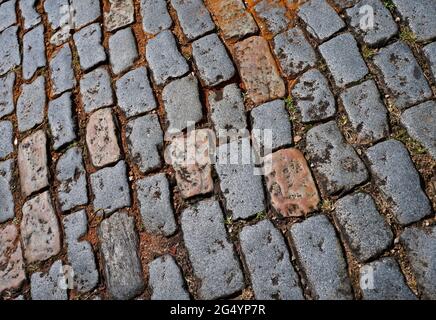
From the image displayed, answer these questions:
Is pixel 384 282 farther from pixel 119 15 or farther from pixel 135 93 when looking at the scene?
pixel 119 15

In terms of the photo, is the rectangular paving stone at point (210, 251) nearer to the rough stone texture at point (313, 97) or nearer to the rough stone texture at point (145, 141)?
the rough stone texture at point (145, 141)

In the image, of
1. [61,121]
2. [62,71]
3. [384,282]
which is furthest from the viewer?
[62,71]

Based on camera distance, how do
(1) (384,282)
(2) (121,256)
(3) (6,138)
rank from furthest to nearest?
(3) (6,138) < (2) (121,256) < (1) (384,282)

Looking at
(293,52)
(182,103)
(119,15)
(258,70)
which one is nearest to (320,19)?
(293,52)

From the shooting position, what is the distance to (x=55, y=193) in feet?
8.79

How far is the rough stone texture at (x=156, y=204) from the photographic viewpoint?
242 centimetres

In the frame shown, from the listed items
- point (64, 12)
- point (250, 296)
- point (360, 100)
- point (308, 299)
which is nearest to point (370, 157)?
point (360, 100)

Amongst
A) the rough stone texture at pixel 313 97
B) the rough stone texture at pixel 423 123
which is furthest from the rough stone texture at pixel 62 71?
the rough stone texture at pixel 423 123

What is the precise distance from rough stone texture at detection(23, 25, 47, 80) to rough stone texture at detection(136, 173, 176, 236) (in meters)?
1.42

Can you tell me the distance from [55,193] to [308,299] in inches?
67.0

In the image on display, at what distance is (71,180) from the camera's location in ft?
8.79

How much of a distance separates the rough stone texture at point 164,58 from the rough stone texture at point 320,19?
2.92ft

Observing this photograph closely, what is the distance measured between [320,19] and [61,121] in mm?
1928

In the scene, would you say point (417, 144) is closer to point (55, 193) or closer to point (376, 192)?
point (376, 192)
